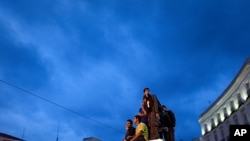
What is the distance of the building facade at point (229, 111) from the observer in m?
40.5

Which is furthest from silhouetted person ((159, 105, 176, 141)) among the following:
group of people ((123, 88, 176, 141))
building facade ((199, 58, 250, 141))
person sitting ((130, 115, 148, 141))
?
building facade ((199, 58, 250, 141))

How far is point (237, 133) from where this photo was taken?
4.77 m

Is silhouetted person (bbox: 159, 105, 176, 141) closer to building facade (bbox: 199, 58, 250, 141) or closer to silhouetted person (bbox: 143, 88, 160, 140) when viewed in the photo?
silhouetted person (bbox: 143, 88, 160, 140)

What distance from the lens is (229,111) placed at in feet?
150

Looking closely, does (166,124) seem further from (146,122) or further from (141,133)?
(141,133)

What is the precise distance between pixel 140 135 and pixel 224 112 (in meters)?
42.4

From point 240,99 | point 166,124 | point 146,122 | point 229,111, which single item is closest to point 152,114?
point 146,122

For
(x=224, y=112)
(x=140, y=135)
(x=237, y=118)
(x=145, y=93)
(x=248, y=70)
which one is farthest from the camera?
(x=224, y=112)

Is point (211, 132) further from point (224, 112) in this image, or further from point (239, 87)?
point (239, 87)

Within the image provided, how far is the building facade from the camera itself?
4050 centimetres

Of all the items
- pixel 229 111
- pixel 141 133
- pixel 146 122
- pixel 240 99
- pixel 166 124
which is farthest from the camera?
pixel 229 111

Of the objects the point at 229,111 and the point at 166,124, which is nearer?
the point at 166,124

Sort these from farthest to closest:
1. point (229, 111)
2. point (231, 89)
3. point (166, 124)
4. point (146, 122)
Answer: point (229, 111) → point (231, 89) → point (166, 124) → point (146, 122)

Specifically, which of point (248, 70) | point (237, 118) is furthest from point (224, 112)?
point (248, 70)
